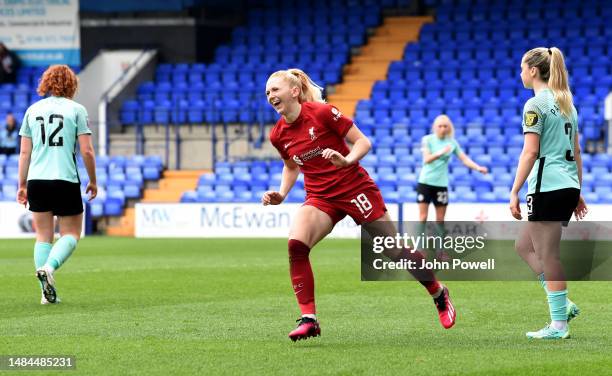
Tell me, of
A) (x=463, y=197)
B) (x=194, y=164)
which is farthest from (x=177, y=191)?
(x=463, y=197)

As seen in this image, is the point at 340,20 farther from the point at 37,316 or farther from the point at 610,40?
the point at 37,316

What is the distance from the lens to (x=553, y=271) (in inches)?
322

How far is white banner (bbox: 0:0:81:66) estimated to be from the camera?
33.5 m

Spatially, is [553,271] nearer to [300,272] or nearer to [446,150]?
[300,272]

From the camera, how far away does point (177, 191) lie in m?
27.6

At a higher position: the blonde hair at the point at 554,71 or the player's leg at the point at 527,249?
the blonde hair at the point at 554,71

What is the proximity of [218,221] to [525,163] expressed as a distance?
16.5m

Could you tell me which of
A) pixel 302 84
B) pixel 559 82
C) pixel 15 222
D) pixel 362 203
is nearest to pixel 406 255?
pixel 362 203

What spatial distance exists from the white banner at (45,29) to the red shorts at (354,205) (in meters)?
26.0

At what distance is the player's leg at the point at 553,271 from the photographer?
813 centimetres

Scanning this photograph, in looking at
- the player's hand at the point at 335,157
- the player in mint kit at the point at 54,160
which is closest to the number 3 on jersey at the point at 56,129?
the player in mint kit at the point at 54,160

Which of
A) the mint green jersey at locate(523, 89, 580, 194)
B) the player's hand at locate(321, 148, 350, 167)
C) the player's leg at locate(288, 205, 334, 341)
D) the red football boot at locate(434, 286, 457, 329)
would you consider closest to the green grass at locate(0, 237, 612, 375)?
the red football boot at locate(434, 286, 457, 329)

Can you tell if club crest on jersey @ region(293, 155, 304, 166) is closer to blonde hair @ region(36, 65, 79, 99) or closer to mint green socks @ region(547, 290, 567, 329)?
mint green socks @ region(547, 290, 567, 329)

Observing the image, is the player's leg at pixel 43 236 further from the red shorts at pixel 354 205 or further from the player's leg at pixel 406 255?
the player's leg at pixel 406 255
